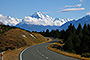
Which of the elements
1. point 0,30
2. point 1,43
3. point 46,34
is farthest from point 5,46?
point 46,34

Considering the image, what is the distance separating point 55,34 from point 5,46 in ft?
300

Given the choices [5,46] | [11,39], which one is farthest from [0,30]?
[5,46]

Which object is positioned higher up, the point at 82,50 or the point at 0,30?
the point at 0,30

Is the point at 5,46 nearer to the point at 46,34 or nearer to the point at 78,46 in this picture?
the point at 78,46

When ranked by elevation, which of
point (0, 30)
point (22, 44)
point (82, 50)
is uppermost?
point (0, 30)

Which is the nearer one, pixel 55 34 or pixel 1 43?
pixel 1 43

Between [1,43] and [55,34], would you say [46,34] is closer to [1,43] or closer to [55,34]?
[55,34]

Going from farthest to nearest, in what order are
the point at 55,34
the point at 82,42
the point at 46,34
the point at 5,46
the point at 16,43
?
the point at 46,34 < the point at 55,34 < the point at 82,42 < the point at 16,43 < the point at 5,46

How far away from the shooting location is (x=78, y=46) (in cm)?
5234

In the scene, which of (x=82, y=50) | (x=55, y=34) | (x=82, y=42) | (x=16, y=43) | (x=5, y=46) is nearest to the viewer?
(x=5, y=46)

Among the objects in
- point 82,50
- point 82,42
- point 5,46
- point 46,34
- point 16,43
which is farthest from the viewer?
point 46,34

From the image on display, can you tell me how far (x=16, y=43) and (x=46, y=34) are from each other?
3871 inches

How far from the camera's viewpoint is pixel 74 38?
56.9m

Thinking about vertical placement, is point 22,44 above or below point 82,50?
above
